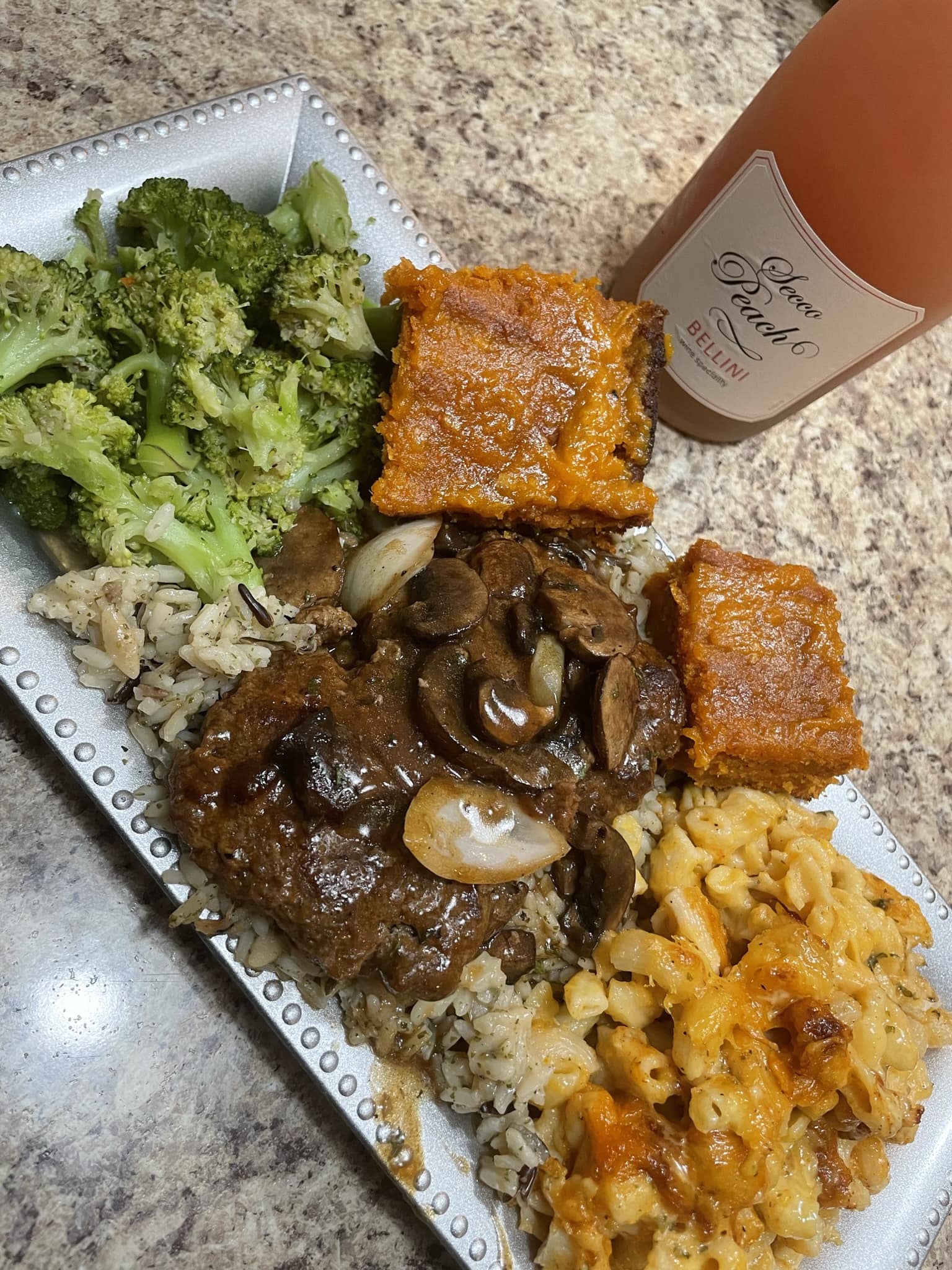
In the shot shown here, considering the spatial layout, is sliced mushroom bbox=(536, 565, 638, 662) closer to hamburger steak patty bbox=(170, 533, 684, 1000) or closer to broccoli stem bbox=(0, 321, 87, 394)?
hamburger steak patty bbox=(170, 533, 684, 1000)

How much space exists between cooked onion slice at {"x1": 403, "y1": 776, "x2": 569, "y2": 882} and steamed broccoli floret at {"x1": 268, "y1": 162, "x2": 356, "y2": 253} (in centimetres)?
149

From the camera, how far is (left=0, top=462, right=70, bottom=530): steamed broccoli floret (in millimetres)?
1967

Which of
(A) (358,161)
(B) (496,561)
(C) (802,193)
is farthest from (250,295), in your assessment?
(C) (802,193)

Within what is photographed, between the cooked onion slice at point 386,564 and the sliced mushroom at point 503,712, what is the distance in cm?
34

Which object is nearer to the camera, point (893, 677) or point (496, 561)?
→ point (496, 561)

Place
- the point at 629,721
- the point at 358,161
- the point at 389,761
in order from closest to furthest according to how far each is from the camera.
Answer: the point at 389,761 → the point at 629,721 → the point at 358,161

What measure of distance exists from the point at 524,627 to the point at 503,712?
0.24 m

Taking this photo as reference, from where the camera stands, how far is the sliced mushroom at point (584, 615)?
6.86 ft

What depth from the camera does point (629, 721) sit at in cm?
213

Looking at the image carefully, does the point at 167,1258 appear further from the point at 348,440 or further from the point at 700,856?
the point at 348,440

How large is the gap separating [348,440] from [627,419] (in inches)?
29.0

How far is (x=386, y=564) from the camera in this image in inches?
85.1

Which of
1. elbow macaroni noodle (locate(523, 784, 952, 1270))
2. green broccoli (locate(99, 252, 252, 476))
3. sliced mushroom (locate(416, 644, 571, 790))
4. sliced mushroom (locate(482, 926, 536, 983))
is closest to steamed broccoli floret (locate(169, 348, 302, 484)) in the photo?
green broccoli (locate(99, 252, 252, 476))

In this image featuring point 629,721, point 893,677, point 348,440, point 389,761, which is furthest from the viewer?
point 893,677
